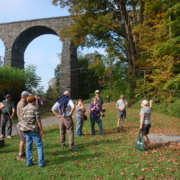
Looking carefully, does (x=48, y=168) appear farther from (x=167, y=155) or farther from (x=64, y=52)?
(x=64, y=52)

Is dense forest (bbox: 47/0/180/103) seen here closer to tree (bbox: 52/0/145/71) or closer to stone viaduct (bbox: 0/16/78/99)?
tree (bbox: 52/0/145/71)

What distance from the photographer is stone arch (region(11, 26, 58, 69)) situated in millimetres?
31633

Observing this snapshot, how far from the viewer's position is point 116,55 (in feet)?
72.6

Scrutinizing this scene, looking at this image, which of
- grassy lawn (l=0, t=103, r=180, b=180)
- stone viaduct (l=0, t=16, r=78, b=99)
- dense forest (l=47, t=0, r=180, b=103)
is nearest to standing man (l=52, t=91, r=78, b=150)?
grassy lawn (l=0, t=103, r=180, b=180)

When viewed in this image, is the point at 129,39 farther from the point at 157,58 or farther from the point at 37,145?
the point at 37,145

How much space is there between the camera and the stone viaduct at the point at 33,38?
30500 millimetres

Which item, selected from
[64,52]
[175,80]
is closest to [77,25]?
[64,52]

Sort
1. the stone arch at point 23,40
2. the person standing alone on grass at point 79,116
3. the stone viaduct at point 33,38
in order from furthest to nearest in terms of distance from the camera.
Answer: the stone arch at point 23,40, the stone viaduct at point 33,38, the person standing alone on grass at point 79,116

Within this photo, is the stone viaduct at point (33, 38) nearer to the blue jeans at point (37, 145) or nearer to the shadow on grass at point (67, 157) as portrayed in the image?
the shadow on grass at point (67, 157)

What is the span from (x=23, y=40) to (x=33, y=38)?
156 centimetres

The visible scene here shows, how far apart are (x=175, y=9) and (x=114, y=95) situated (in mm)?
15154

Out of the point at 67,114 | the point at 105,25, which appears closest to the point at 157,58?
the point at 105,25

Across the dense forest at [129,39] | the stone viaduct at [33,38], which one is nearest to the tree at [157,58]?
→ the dense forest at [129,39]

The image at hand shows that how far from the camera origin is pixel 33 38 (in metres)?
33.6
